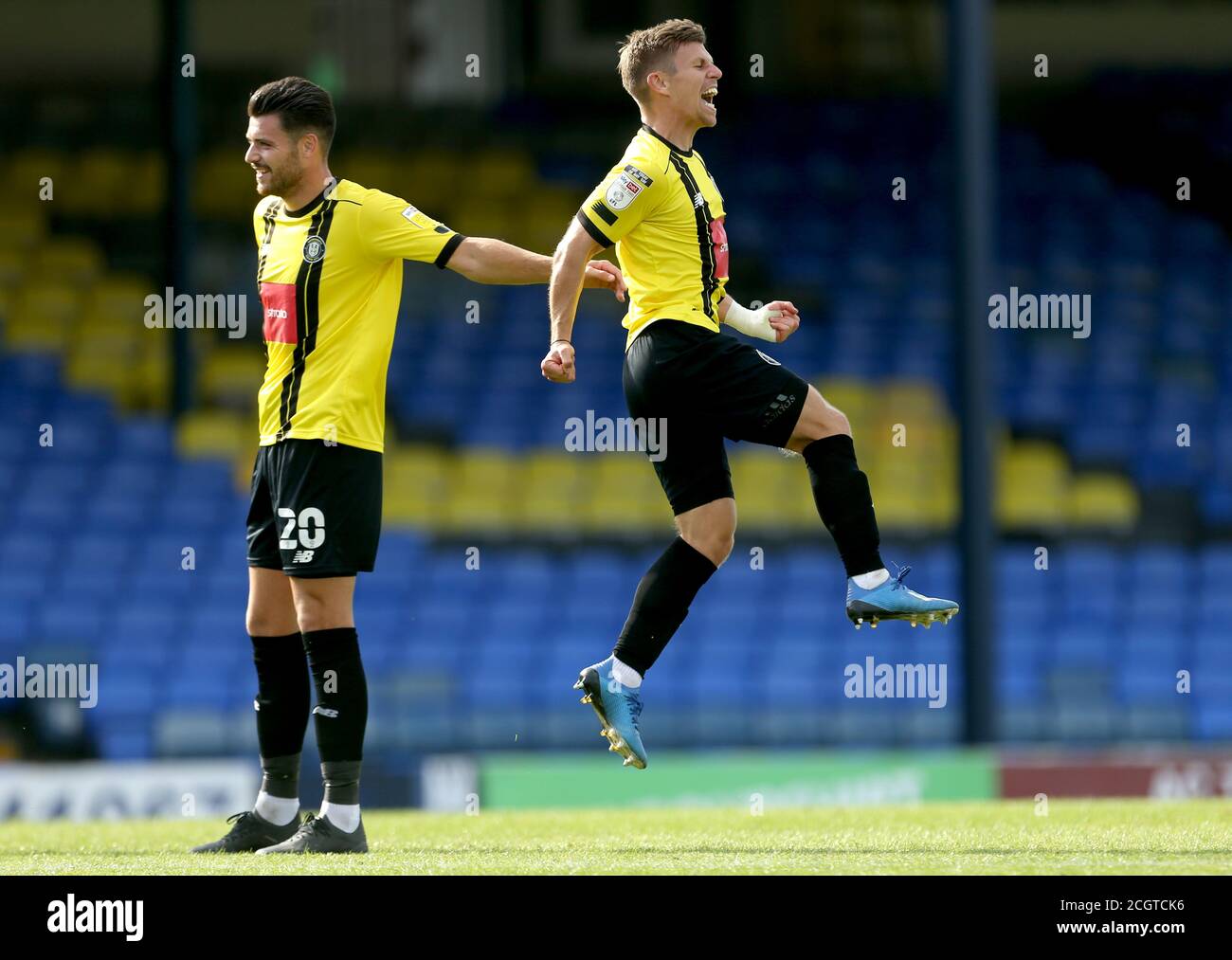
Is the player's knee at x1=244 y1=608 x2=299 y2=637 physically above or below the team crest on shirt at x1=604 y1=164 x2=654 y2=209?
below

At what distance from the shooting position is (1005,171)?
59.8ft

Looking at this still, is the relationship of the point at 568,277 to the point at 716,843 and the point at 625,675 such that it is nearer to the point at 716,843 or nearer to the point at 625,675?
the point at 625,675

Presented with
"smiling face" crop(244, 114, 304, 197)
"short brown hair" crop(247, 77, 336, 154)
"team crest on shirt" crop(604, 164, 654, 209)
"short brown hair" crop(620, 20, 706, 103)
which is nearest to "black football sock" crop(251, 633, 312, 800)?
"smiling face" crop(244, 114, 304, 197)

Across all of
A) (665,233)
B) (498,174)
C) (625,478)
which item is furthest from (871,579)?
(498,174)

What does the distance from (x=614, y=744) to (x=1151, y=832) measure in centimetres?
185

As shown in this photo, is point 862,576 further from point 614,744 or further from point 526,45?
point 526,45

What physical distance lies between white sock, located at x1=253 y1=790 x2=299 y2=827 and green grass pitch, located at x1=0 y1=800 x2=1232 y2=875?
28 centimetres

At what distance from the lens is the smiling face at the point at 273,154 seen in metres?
5.90

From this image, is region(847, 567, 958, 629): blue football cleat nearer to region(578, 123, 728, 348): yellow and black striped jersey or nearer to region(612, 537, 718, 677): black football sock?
region(612, 537, 718, 677): black football sock

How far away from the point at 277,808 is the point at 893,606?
1989 mm

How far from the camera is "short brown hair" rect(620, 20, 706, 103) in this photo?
606cm

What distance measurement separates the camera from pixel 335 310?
5.94 metres

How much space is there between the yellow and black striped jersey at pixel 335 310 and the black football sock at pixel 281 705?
2.16ft
